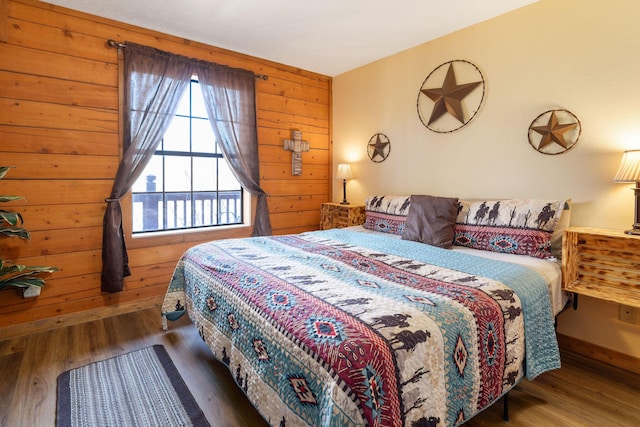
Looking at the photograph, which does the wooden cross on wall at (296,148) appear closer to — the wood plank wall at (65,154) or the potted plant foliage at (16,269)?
the wood plank wall at (65,154)

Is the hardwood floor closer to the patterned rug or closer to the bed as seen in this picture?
the patterned rug

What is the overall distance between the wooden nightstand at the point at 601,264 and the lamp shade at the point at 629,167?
332 millimetres

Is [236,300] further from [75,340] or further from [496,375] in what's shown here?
[75,340]

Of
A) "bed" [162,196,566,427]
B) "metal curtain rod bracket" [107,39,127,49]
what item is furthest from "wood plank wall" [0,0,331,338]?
"bed" [162,196,566,427]

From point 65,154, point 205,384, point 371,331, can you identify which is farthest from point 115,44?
point 371,331

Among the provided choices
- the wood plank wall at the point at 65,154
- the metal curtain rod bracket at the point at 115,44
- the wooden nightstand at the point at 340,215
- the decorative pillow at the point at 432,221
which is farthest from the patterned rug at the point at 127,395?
the metal curtain rod bracket at the point at 115,44

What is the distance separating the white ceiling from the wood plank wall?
24 centimetres

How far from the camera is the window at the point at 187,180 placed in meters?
3.23

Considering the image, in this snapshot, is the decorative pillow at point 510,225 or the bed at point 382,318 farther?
the decorative pillow at point 510,225

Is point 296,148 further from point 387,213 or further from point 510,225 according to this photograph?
point 510,225

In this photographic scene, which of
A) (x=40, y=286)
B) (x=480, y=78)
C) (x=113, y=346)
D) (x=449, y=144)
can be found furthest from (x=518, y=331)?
(x=40, y=286)

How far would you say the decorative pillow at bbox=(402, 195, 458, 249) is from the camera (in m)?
2.58

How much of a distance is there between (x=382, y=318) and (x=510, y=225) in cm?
163

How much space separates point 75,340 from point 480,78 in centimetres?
383
